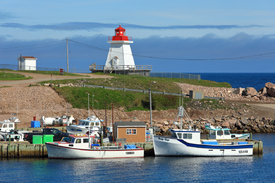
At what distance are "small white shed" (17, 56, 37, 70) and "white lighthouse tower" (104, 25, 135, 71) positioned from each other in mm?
15941

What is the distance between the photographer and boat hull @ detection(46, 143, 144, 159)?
37844 millimetres

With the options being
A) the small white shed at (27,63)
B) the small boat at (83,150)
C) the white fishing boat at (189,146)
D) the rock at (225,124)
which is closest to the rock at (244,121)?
the rock at (225,124)

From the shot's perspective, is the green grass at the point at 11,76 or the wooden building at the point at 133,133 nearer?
the wooden building at the point at 133,133

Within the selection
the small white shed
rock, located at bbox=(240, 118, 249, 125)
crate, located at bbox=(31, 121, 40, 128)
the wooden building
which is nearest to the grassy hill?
rock, located at bbox=(240, 118, 249, 125)

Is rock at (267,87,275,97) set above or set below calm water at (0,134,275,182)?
above

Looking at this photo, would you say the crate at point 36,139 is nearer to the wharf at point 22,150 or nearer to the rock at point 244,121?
the wharf at point 22,150

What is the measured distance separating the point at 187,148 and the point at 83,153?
10.3m

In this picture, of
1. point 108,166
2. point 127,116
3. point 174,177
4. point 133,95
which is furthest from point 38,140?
point 133,95

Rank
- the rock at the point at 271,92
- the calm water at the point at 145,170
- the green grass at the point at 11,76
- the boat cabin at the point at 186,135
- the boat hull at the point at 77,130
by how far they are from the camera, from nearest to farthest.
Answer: the calm water at the point at 145,170
the boat cabin at the point at 186,135
the boat hull at the point at 77,130
the green grass at the point at 11,76
the rock at the point at 271,92

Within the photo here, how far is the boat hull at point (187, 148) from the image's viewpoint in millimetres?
39531

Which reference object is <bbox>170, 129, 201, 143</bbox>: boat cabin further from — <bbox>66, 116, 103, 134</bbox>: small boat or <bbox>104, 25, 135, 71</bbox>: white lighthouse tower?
<bbox>104, 25, 135, 71</bbox>: white lighthouse tower

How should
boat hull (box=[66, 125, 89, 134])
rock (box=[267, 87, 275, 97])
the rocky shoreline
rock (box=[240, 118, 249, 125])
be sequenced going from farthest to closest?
1. rock (box=[267, 87, 275, 97])
2. rock (box=[240, 118, 249, 125])
3. the rocky shoreline
4. boat hull (box=[66, 125, 89, 134])

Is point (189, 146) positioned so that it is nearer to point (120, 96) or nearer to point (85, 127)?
point (85, 127)

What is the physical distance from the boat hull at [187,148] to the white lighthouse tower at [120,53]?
49.1m
